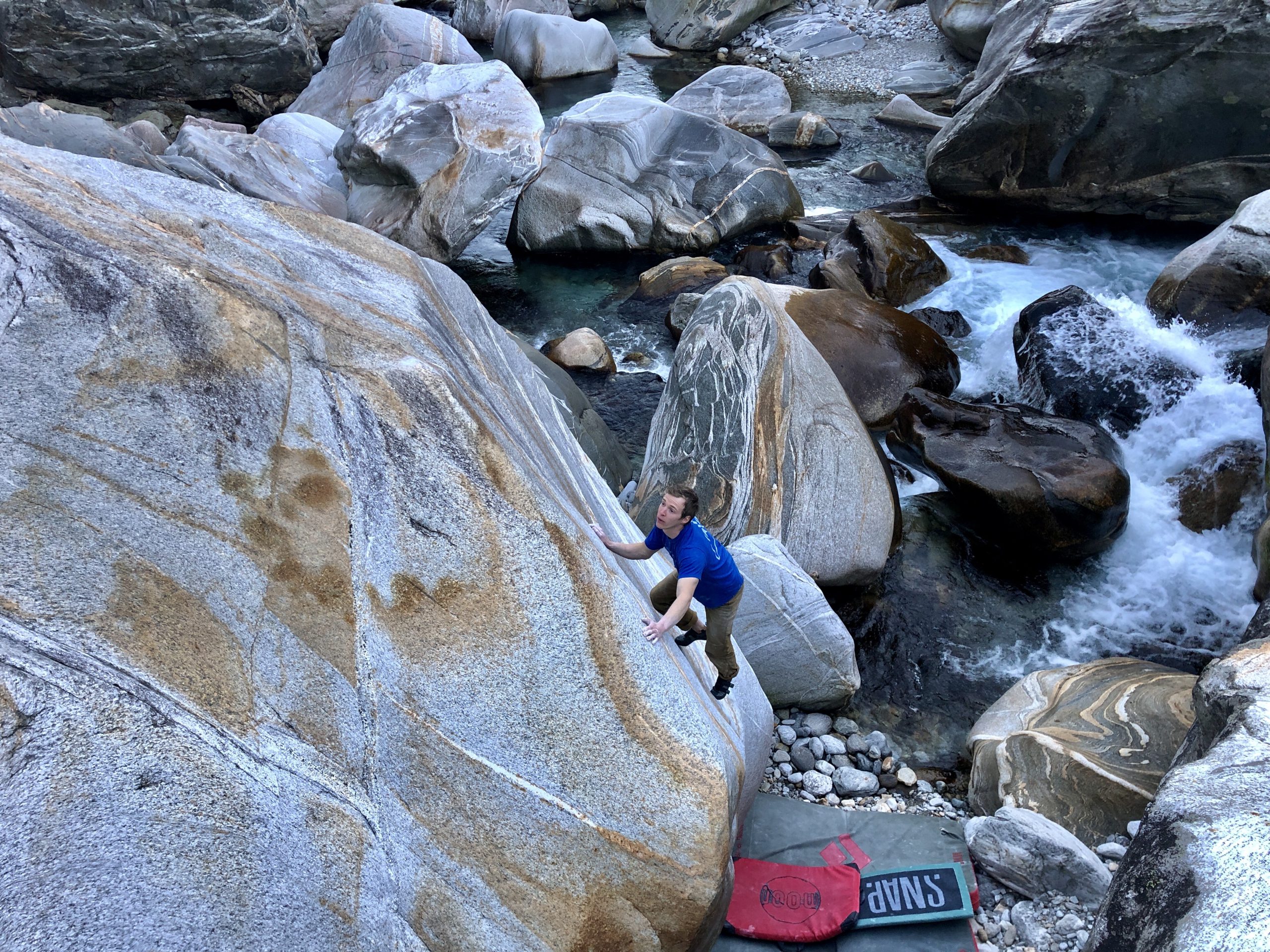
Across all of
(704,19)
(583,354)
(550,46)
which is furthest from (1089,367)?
(704,19)

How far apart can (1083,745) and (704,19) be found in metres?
20.3

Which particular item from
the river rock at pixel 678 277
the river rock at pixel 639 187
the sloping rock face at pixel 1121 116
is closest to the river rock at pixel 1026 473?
the river rock at pixel 678 277

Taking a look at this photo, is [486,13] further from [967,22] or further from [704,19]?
[967,22]

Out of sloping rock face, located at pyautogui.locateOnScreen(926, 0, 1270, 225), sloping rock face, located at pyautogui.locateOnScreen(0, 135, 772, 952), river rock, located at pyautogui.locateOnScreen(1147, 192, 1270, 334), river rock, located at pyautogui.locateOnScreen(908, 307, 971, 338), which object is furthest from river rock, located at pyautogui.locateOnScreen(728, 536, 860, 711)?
sloping rock face, located at pyautogui.locateOnScreen(926, 0, 1270, 225)

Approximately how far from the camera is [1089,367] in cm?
934

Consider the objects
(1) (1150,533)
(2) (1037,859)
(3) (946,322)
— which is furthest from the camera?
(3) (946,322)

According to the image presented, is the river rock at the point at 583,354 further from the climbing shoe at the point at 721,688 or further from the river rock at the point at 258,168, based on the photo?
the climbing shoe at the point at 721,688

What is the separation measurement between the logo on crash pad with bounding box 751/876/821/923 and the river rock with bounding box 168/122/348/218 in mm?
8514

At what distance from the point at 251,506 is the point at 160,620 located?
546mm

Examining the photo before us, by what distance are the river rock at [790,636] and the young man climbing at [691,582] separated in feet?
5.16

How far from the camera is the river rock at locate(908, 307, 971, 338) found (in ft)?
35.5

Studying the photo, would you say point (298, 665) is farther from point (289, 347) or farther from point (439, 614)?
point (289, 347)

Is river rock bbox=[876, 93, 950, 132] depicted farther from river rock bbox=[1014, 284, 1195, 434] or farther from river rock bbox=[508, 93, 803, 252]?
river rock bbox=[1014, 284, 1195, 434]

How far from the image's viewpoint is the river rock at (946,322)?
1083cm
